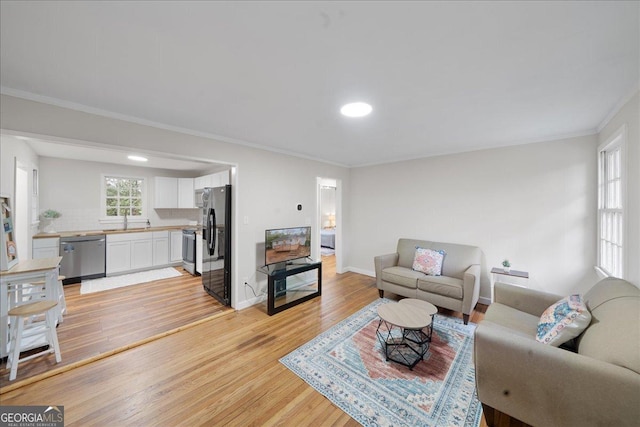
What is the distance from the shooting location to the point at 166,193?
5.54m

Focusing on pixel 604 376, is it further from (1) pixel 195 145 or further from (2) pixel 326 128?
(1) pixel 195 145

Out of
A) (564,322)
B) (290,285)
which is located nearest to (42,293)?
(290,285)

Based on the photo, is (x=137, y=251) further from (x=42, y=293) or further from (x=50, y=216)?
(x=42, y=293)

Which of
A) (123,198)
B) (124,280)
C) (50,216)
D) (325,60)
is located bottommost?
(124,280)

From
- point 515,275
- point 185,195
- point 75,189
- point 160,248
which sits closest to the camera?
point 515,275

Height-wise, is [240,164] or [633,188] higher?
[240,164]

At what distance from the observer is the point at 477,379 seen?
159 centimetres

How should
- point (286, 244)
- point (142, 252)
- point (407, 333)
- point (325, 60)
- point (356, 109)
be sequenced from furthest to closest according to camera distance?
point (142, 252)
point (286, 244)
point (407, 333)
point (356, 109)
point (325, 60)

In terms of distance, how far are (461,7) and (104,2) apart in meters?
1.61

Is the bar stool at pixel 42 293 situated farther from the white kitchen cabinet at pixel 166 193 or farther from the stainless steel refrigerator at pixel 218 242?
the white kitchen cabinet at pixel 166 193

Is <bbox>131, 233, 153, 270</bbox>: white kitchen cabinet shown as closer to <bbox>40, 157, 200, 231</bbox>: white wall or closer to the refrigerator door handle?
<bbox>40, 157, 200, 231</bbox>: white wall

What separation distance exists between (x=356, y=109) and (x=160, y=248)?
204 inches
